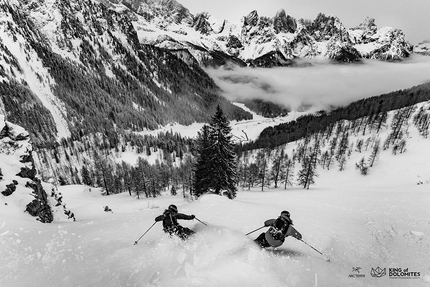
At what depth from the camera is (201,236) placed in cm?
893

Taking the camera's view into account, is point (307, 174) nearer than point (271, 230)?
No

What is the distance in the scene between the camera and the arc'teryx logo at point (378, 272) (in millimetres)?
6469

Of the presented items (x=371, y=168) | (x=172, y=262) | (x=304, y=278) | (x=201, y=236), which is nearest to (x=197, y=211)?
(x=201, y=236)

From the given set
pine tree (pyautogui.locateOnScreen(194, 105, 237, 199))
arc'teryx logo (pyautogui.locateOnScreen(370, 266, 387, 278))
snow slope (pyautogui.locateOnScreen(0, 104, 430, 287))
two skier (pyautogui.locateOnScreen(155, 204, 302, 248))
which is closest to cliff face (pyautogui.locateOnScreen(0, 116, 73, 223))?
snow slope (pyautogui.locateOnScreen(0, 104, 430, 287))

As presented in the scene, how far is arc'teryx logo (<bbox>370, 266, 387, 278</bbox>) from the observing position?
21.2 ft

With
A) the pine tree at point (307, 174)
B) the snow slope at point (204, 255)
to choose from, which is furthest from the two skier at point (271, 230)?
the pine tree at point (307, 174)

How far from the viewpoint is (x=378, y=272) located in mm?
6605

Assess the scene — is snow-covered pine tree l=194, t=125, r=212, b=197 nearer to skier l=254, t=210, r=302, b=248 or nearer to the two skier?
the two skier

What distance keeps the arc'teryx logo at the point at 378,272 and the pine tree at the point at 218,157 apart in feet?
58.2

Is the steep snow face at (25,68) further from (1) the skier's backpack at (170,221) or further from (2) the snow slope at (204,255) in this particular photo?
(1) the skier's backpack at (170,221)

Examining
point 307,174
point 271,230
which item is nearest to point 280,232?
point 271,230

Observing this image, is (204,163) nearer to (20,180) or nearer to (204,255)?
(20,180)

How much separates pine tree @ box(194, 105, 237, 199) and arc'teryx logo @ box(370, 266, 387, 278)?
17751mm

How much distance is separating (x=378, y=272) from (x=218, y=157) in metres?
18.0
